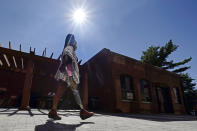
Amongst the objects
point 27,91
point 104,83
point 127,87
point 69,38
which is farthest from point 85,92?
point 69,38

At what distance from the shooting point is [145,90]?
9414 millimetres

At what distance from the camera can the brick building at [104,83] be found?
7.30 m

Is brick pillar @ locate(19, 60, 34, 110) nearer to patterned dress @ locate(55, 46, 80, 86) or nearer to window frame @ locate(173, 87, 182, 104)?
patterned dress @ locate(55, 46, 80, 86)

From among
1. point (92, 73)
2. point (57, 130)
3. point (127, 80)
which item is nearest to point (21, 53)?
point (92, 73)

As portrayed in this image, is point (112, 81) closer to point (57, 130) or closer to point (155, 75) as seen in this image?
point (155, 75)

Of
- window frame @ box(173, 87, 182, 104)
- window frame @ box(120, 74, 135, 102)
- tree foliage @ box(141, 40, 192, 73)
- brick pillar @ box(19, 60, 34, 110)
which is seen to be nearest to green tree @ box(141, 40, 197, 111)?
tree foliage @ box(141, 40, 192, 73)

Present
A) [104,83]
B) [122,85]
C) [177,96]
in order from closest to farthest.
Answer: [104,83], [122,85], [177,96]

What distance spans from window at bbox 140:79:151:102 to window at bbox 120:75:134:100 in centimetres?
115

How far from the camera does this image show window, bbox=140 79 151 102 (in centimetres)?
909

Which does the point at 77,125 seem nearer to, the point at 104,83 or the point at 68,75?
the point at 68,75

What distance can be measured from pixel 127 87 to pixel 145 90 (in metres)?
1.94

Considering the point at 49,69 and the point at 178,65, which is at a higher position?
the point at 178,65

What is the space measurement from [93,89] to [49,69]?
4.03 meters

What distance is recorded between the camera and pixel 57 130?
131 centimetres
